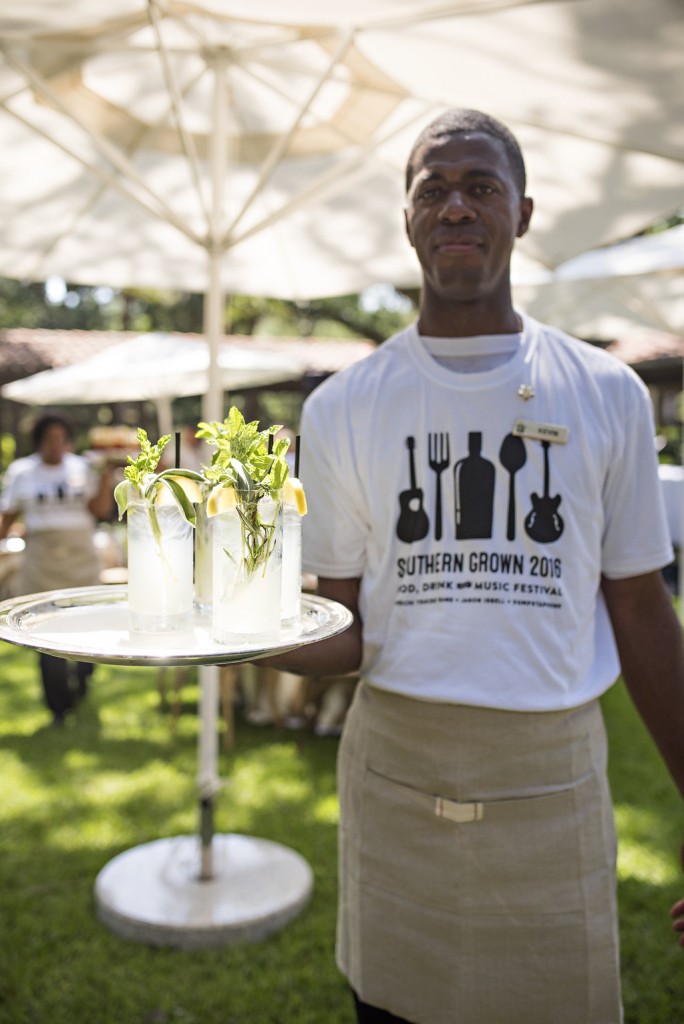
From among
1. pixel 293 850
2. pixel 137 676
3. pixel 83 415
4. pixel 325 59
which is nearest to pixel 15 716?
pixel 137 676

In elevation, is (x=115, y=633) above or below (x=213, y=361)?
below

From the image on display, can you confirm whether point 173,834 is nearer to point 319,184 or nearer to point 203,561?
point 319,184

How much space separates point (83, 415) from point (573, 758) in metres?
28.4

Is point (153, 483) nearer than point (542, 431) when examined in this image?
Yes

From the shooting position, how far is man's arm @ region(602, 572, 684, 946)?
1832 millimetres

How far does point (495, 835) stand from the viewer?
176 cm

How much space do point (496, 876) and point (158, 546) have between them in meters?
0.93

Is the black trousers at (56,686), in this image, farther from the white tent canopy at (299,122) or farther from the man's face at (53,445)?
the white tent canopy at (299,122)

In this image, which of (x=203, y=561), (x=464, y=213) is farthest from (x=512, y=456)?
(x=203, y=561)

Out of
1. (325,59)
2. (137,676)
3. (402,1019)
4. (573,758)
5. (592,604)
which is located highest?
(325,59)

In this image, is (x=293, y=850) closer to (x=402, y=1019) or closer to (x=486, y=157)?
(x=402, y=1019)

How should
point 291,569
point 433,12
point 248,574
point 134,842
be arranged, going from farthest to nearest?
point 134,842
point 433,12
point 291,569
point 248,574

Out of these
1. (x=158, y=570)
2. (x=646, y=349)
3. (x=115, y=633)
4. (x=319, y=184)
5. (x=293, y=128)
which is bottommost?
(x=115, y=633)

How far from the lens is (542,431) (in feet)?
5.78
